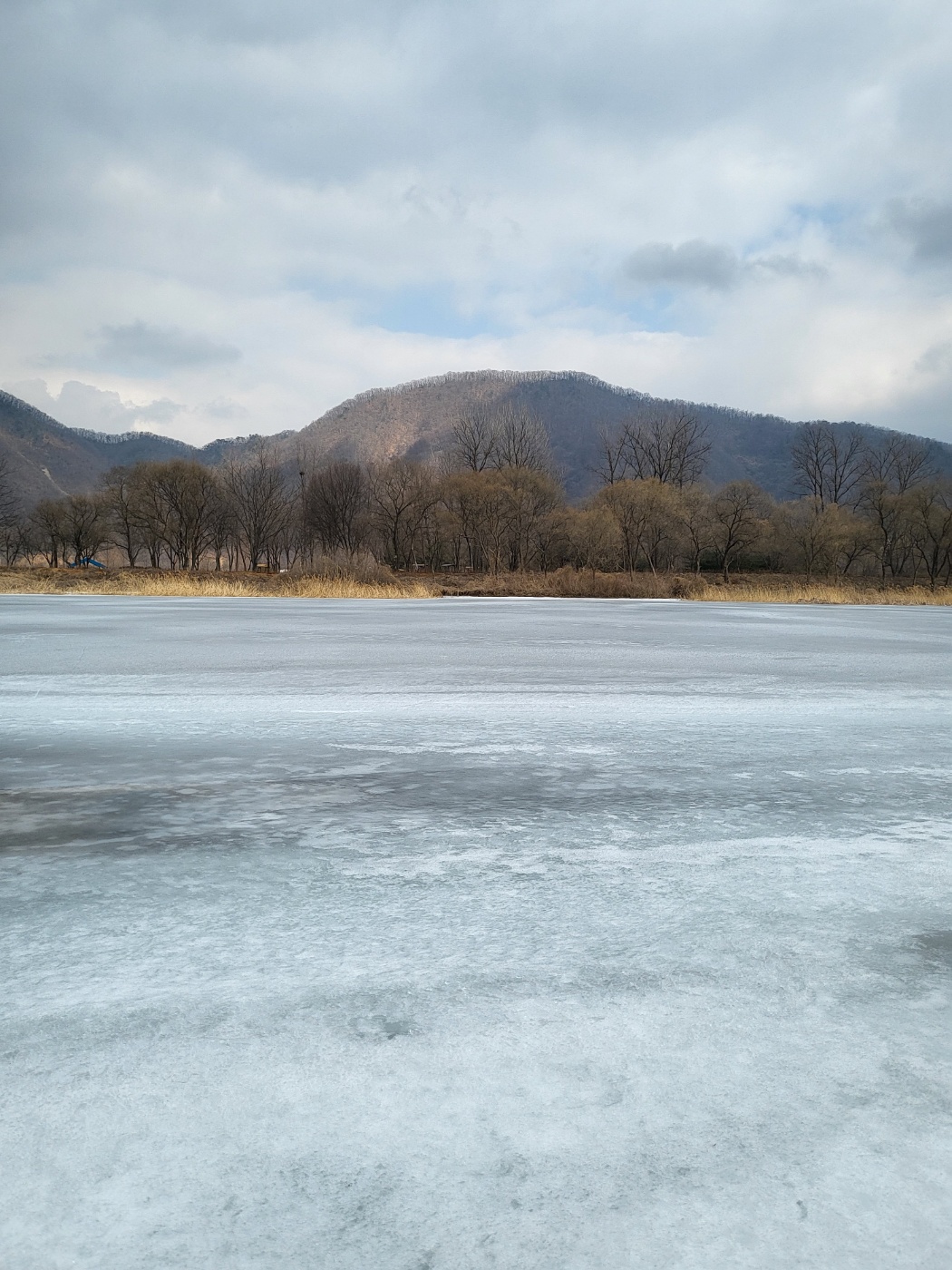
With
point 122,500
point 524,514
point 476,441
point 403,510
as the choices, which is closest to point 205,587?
point 524,514

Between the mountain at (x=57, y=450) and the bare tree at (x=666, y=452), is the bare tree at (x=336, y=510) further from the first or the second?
the mountain at (x=57, y=450)

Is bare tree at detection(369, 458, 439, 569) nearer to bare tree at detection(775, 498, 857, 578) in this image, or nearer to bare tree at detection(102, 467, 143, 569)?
bare tree at detection(102, 467, 143, 569)

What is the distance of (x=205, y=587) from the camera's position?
29547mm

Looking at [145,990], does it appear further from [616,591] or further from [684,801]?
[616,591]

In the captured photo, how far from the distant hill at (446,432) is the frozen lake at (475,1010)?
479 ft

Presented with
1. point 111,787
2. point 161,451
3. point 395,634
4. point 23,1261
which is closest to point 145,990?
point 23,1261

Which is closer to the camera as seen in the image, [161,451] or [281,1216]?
[281,1216]

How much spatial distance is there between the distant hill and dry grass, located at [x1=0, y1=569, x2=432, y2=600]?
115450mm

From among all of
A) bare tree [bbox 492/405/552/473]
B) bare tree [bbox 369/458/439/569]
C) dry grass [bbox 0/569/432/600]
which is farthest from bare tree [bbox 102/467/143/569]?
bare tree [bbox 492/405/552/473]

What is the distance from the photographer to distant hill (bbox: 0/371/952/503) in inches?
6166

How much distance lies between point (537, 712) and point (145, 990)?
3530 mm

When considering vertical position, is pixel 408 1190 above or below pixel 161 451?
below

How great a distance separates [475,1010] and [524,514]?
50.5m

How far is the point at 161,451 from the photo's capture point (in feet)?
568
